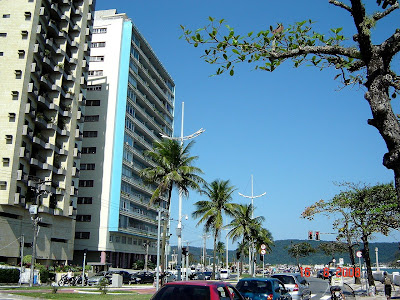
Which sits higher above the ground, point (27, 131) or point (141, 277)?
point (27, 131)

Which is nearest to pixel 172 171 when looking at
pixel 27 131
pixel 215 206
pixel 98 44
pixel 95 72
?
pixel 215 206

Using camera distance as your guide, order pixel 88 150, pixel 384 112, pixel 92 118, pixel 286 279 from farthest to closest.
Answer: pixel 92 118
pixel 88 150
pixel 286 279
pixel 384 112

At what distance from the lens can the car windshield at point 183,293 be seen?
9086mm

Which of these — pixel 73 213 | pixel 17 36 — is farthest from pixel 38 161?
pixel 17 36

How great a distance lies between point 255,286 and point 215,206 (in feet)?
94.4

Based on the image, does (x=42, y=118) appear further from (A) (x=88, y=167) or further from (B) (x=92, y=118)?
(B) (x=92, y=118)

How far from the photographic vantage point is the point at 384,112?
6293 mm

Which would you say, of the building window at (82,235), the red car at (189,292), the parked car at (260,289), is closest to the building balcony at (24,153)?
the building window at (82,235)

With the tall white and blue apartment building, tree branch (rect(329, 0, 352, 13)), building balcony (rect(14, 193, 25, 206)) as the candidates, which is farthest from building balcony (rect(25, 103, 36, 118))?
tree branch (rect(329, 0, 352, 13))

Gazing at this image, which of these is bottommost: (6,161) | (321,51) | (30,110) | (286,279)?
(286,279)

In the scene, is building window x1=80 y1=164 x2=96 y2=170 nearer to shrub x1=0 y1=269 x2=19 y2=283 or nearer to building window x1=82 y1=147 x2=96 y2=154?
building window x1=82 y1=147 x2=96 y2=154

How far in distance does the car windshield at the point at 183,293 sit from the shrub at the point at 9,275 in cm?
3413

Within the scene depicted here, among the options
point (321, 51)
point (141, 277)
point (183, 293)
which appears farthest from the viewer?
point (141, 277)

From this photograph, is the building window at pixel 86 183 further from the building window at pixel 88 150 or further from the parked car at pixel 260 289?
the parked car at pixel 260 289
